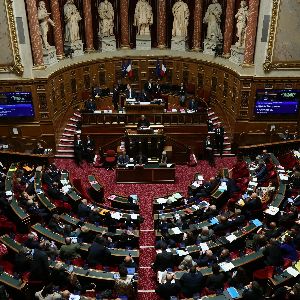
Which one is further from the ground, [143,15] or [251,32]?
[143,15]

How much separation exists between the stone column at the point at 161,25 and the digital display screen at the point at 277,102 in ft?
21.9

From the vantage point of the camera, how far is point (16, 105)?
69.6ft

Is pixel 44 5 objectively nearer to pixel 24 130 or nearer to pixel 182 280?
pixel 24 130

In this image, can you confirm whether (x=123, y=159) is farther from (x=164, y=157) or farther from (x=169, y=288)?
(x=169, y=288)

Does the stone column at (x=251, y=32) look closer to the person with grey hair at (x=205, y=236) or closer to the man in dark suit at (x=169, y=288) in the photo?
the person with grey hair at (x=205, y=236)

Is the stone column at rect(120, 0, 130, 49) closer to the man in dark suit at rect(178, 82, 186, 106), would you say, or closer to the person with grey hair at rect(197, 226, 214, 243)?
the man in dark suit at rect(178, 82, 186, 106)

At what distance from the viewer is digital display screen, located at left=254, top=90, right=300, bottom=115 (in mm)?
21156

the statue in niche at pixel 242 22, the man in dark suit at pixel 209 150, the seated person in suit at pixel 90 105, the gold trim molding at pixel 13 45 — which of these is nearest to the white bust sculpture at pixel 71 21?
the seated person in suit at pixel 90 105

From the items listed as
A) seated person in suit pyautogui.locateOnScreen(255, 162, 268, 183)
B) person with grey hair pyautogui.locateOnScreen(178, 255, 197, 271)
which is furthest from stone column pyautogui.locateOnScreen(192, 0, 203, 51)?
person with grey hair pyautogui.locateOnScreen(178, 255, 197, 271)

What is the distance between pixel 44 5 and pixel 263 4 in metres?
9.97

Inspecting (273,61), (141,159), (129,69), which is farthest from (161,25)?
(141,159)

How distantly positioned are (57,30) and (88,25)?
208 cm

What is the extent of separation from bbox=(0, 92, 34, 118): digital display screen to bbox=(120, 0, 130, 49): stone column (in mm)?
6640

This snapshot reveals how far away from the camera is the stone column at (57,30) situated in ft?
73.7
